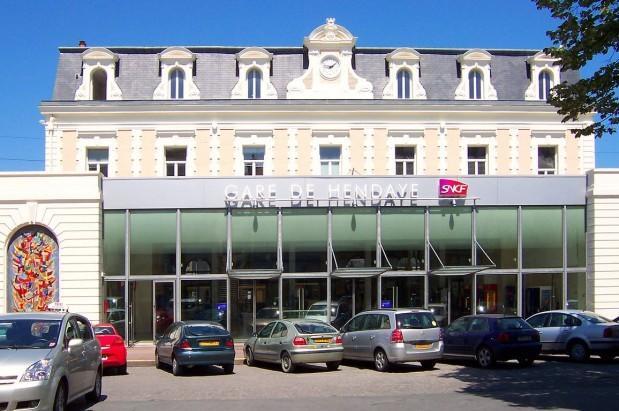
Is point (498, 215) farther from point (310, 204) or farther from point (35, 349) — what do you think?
point (35, 349)

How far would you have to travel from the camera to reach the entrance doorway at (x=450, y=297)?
2922 centimetres

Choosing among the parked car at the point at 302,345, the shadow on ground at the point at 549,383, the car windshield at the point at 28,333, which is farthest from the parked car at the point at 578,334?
the car windshield at the point at 28,333

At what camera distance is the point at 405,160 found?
3281 centimetres

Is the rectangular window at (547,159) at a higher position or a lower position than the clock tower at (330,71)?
lower

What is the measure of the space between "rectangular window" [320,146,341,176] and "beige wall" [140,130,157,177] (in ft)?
23.3

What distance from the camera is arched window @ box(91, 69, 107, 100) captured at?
3303cm

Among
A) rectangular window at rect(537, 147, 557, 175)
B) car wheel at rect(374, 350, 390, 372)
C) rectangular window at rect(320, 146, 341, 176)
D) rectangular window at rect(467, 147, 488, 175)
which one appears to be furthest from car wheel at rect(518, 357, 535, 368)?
rectangular window at rect(537, 147, 557, 175)

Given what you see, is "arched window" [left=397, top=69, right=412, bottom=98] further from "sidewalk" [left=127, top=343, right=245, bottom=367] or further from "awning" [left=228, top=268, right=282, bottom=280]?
"sidewalk" [left=127, top=343, right=245, bottom=367]

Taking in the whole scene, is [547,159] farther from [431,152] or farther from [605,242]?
[605,242]

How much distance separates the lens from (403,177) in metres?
29.0

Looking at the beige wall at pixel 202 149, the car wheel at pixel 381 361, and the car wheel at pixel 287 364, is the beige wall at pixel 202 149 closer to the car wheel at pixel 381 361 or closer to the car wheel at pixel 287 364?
the car wheel at pixel 287 364

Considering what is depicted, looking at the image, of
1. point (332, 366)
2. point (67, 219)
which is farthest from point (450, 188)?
point (67, 219)

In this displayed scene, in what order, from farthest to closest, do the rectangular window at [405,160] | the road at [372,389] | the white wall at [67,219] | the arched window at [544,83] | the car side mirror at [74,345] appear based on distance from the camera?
1. the arched window at [544,83]
2. the rectangular window at [405,160]
3. the white wall at [67,219]
4. the road at [372,389]
5. the car side mirror at [74,345]

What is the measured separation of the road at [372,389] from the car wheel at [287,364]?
0.91ft
